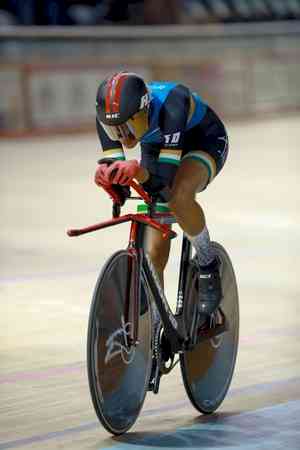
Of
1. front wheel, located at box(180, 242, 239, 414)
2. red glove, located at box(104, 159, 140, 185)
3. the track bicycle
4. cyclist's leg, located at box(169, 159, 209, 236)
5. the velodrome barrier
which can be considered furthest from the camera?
the velodrome barrier

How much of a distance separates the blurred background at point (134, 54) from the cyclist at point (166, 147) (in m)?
11.3

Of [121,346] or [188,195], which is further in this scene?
[188,195]

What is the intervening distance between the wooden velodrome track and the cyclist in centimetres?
48

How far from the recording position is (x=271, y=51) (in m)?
19.7

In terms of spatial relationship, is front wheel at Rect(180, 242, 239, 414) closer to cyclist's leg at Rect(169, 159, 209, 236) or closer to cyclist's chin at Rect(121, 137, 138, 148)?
cyclist's leg at Rect(169, 159, 209, 236)

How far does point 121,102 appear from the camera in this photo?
3.77 m

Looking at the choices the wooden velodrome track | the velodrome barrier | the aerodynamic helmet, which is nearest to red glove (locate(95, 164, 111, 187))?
the aerodynamic helmet

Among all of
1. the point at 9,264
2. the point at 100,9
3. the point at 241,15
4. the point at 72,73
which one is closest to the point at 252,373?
the point at 9,264

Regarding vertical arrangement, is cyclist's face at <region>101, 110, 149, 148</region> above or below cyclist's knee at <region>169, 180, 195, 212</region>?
above

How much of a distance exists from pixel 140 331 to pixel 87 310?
2.34 m

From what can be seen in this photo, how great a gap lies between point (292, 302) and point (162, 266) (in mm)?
2294

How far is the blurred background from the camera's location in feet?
51.6

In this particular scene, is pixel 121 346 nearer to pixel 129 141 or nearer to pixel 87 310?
pixel 129 141

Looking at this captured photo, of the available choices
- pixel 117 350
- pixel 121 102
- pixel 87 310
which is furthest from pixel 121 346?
pixel 87 310
